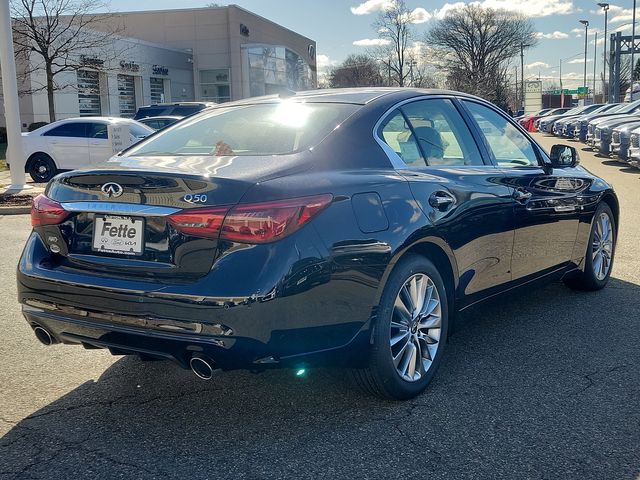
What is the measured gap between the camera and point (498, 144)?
475 centimetres

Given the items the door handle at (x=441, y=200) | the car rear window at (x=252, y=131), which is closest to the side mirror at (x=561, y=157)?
the door handle at (x=441, y=200)

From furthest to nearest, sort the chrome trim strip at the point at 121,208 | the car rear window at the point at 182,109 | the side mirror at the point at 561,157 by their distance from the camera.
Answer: the car rear window at the point at 182,109, the side mirror at the point at 561,157, the chrome trim strip at the point at 121,208

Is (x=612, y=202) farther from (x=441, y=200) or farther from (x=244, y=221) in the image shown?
(x=244, y=221)

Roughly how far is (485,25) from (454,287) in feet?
246

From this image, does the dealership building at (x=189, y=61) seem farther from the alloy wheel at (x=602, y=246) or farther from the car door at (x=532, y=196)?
the car door at (x=532, y=196)

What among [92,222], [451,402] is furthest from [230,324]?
[451,402]

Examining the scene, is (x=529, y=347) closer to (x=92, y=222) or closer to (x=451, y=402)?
(x=451, y=402)

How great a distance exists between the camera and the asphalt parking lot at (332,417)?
2980 millimetres

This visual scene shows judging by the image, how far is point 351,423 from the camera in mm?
3395

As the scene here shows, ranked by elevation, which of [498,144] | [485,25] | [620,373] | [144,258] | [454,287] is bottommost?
[620,373]

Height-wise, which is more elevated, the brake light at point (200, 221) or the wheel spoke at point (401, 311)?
the brake light at point (200, 221)

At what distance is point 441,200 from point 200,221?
4.72 ft

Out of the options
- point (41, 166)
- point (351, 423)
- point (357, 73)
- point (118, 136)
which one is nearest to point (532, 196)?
point (351, 423)

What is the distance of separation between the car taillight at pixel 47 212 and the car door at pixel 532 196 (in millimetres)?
2689
